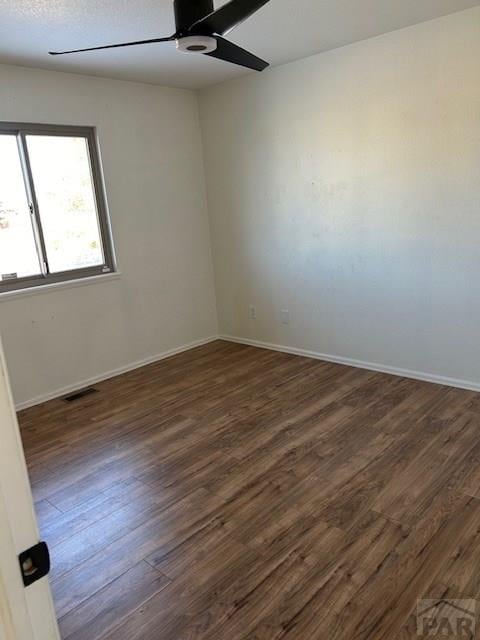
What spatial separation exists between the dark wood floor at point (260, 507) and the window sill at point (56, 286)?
91cm

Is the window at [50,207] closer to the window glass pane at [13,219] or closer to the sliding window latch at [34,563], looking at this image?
the window glass pane at [13,219]

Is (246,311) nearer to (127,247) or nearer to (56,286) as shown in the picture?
(127,247)

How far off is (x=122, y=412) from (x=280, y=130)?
2.75 metres

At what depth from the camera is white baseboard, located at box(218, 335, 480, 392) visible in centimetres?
349

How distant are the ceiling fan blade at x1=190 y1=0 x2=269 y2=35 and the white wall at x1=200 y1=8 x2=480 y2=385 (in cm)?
193

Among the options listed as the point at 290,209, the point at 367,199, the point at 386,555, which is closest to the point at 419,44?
the point at 367,199

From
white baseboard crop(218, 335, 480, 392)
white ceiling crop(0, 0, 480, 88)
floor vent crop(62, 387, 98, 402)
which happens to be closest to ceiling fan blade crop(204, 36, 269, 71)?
white ceiling crop(0, 0, 480, 88)

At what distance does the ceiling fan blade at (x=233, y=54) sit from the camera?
2092mm

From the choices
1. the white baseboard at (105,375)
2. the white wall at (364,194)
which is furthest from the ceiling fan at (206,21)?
the white baseboard at (105,375)

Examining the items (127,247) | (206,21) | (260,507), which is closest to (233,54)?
(206,21)

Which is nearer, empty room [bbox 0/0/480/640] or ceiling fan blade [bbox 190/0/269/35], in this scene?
ceiling fan blade [bbox 190/0/269/35]

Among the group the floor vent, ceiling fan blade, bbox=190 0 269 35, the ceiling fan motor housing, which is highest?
the ceiling fan motor housing

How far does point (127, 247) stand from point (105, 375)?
1.20 meters

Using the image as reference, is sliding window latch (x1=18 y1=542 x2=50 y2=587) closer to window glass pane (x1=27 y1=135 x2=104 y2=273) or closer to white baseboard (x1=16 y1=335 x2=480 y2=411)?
white baseboard (x1=16 y1=335 x2=480 y2=411)
